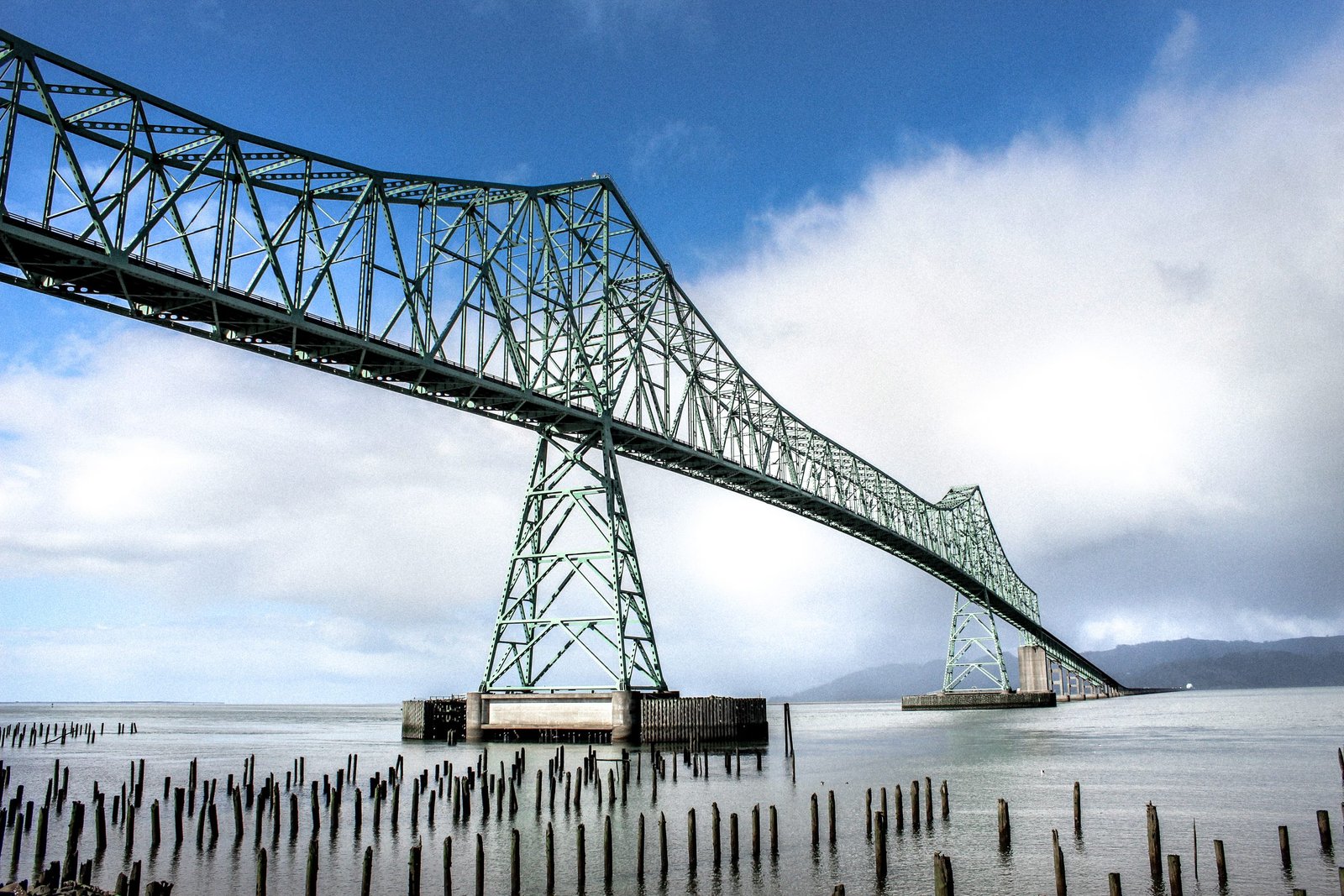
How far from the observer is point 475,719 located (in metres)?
48.3

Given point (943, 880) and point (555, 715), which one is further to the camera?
point (555, 715)

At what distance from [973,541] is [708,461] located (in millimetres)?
79813

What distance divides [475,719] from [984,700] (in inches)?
3302

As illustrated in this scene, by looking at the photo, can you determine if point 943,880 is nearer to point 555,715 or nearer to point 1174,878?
point 1174,878

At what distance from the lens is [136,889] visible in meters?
17.1

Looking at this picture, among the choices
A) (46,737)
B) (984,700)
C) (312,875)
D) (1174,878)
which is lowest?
(984,700)

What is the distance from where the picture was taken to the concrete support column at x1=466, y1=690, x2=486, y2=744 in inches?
1898

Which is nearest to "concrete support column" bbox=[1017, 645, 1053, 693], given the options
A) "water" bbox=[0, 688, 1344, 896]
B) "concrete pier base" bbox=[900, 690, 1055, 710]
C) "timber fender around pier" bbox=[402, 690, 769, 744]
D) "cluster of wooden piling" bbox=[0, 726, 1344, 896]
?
"concrete pier base" bbox=[900, 690, 1055, 710]

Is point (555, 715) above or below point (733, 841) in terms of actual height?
above

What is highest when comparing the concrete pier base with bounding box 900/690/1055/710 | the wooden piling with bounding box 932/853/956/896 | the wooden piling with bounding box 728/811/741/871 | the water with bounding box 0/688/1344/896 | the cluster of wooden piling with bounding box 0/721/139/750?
the wooden piling with bounding box 932/853/956/896

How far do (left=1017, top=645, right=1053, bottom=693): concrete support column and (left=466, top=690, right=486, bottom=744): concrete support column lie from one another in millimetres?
96801

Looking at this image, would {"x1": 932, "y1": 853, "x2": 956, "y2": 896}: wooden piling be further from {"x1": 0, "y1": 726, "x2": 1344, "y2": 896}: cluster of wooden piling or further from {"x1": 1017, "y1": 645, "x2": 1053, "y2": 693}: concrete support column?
{"x1": 1017, "y1": 645, "x2": 1053, "y2": 693}: concrete support column

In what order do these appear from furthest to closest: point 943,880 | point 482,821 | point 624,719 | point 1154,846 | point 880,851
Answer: point 624,719, point 482,821, point 880,851, point 1154,846, point 943,880

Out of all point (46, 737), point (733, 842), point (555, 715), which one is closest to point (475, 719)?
point (555, 715)
